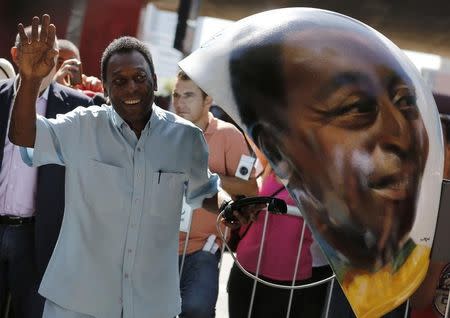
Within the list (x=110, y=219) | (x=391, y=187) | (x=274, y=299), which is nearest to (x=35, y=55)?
(x=110, y=219)

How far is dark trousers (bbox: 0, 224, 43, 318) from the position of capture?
3869 millimetres

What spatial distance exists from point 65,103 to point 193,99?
708 mm

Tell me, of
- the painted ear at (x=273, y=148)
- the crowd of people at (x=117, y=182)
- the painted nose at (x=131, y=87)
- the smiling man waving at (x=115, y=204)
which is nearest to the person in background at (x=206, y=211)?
the crowd of people at (x=117, y=182)

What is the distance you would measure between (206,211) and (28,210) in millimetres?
896

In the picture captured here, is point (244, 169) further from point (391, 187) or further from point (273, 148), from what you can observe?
point (391, 187)

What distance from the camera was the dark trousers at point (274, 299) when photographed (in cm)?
→ 415

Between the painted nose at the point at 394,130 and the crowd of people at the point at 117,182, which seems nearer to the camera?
the painted nose at the point at 394,130

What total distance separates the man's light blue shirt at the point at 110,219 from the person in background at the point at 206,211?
88cm

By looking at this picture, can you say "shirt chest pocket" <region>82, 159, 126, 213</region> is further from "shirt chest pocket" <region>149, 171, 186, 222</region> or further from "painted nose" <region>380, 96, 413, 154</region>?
"painted nose" <region>380, 96, 413, 154</region>

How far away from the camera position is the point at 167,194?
116 inches

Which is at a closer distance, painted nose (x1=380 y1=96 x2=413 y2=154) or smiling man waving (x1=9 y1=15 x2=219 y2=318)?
painted nose (x1=380 y1=96 x2=413 y2=154)

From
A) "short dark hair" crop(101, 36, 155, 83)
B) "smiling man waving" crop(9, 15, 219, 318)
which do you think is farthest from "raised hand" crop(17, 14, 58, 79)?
"short dark hair" crop(101, 36, 155, 83)

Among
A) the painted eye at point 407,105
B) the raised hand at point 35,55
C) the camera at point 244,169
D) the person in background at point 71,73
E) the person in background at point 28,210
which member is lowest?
the person in background at point 28,210

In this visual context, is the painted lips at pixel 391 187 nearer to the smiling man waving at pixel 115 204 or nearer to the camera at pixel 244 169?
the smiling man waving at pixel 115 204
